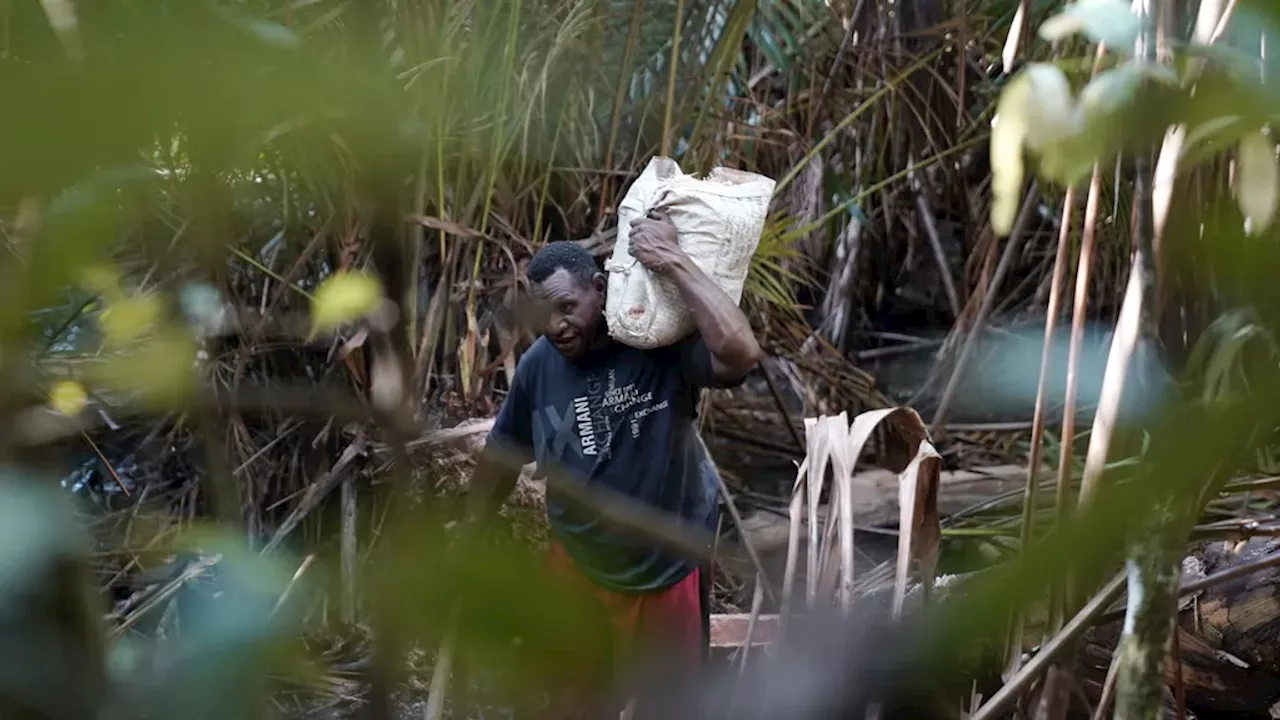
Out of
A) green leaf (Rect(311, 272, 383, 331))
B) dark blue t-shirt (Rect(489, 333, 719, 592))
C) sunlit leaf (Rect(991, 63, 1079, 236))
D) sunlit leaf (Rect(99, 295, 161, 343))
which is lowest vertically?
dark blue t-shirt (Rect(489, 333, 719, 592))

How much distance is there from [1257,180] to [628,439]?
4.74ft

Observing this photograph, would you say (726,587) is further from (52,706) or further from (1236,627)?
(52,706)

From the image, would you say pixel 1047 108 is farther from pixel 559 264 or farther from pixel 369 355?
pixel 559 264

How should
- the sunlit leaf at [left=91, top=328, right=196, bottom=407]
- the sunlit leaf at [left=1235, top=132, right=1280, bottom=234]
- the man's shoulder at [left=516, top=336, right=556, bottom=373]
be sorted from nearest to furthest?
the sunlit leaf at [left=91, top=328, right=196, bottom=407] < the sunlit leaf at [left=1235, top=132, right=1280, bottom=234] < the man's shoulder at [left=516, top=336, right=556, bottom=373]

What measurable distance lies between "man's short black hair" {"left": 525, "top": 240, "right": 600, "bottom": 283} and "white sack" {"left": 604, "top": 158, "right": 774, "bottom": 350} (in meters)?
0.08

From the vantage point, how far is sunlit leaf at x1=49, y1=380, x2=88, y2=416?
1.35ft

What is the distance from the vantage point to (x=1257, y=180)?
546 mm

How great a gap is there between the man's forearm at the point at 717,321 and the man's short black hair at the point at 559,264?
21 cm

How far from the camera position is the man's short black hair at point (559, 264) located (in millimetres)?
1906

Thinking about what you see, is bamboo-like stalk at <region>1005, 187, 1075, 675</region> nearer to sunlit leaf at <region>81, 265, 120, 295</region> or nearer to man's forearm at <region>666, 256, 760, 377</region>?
sunlit leaf at <region>81, 265, 120, 295</region>

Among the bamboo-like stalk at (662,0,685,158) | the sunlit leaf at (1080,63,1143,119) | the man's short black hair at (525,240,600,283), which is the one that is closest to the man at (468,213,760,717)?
the man's short black hair at (525,240,600,283)

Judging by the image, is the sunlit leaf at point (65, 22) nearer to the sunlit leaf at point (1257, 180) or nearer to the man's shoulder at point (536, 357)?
the sunlit leaf at point (1257, 180)

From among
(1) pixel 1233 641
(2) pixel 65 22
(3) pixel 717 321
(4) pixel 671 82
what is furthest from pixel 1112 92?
(4) pixel 671 82

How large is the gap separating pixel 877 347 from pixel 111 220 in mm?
4592
